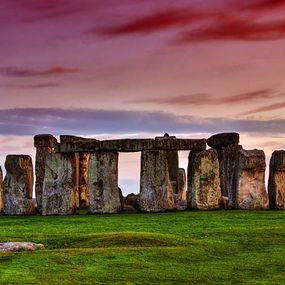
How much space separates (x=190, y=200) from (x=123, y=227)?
A: 773 cm

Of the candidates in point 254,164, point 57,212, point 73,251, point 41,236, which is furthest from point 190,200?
point 73,251

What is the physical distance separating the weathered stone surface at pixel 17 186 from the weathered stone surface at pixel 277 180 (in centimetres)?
1007

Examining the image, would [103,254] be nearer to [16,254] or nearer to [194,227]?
[16,254]

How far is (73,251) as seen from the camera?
66.3ft

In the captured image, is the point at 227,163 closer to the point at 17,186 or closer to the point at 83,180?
the point at 83,180

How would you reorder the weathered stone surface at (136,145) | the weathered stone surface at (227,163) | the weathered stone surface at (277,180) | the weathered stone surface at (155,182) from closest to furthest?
the weathered stone surface at (155,182) < the weathered stone surface at (136,145) < the weathered stone surface at (277,180) < the weathered stone surface at (227,163)

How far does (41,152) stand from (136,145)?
6.79 metres

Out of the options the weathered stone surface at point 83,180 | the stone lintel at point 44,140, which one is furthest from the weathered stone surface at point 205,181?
the weathered stone surface at point 83,180

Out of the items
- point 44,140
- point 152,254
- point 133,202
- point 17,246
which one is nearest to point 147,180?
point 133,202

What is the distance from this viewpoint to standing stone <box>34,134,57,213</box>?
3872cm

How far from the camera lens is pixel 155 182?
3344 cm

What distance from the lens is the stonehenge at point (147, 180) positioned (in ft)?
110

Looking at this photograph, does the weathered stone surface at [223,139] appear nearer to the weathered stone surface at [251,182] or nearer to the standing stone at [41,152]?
the weathered stone surface at [251,182]

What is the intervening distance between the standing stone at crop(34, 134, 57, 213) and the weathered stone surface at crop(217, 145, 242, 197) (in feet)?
25.5
